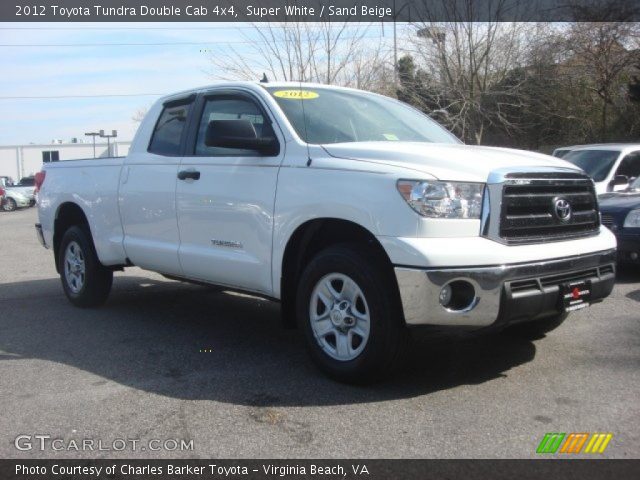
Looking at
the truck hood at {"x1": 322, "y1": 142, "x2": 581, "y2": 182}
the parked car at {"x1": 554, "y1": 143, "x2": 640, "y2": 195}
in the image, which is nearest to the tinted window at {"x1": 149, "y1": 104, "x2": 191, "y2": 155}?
the truck hood at {"x1": 322, "y1": 142, "x2": 581, "y2": 182}

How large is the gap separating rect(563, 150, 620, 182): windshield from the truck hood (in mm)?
6629

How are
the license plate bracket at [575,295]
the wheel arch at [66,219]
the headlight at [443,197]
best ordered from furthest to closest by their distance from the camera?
the wheel arch at [66,219], the license plate bracket at [575,295], the headlight at [443,197]

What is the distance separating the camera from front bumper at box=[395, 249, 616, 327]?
3.80 meters

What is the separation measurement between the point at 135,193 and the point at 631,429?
4332 millimetres

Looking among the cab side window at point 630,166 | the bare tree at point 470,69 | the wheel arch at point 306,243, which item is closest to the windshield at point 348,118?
the wheel arch at point 306,243

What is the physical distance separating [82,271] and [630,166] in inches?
337

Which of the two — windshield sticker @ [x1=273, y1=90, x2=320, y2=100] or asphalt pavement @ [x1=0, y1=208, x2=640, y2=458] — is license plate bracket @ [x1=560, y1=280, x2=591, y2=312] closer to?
asphalt pavement @ [x1=0, y1=208, x2=640, y2=458]

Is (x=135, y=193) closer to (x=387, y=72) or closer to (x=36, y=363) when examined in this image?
(x=36, y=363)

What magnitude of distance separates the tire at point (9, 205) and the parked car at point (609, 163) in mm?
29094

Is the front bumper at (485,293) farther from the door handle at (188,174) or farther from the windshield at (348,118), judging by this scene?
the door handle at (188,174)

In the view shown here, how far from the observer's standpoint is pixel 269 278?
4.76m

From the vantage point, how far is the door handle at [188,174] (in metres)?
5.30

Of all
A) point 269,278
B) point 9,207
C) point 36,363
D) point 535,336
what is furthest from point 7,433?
point 9,207

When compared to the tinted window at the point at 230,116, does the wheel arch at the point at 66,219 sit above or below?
below
